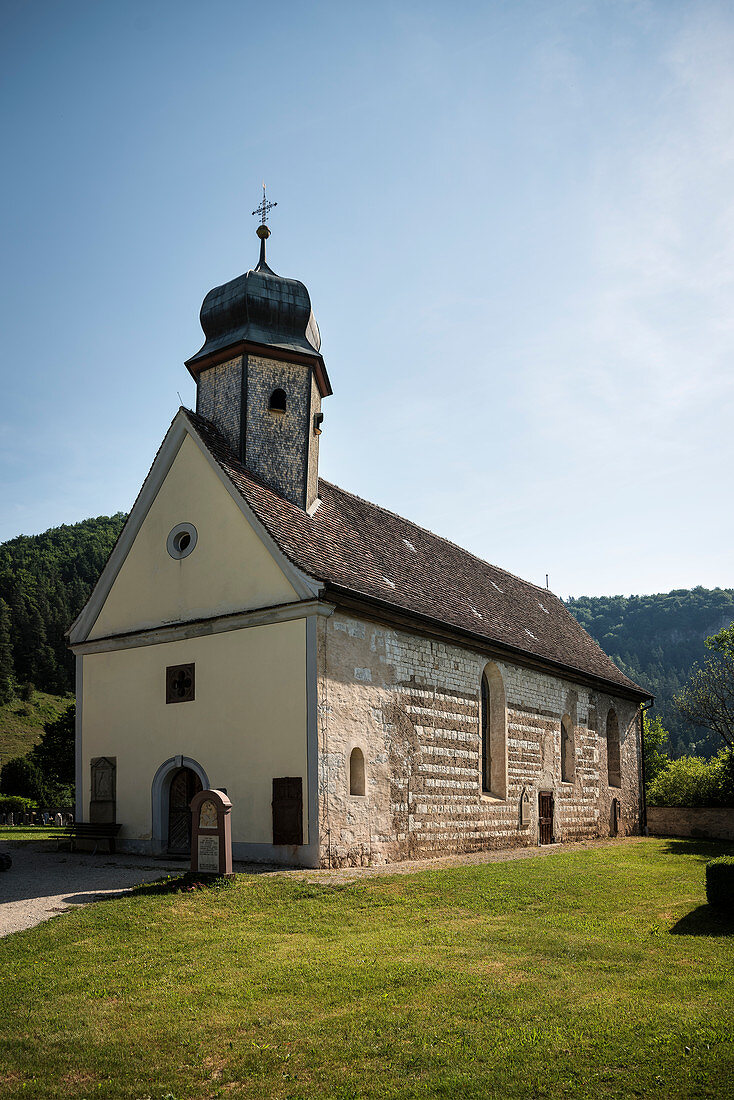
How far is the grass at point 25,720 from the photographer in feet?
248

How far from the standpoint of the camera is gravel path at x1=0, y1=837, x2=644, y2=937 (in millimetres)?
12250

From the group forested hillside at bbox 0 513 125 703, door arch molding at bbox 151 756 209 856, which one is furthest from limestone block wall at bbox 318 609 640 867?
forested hillside at bbox 0 513 125 703

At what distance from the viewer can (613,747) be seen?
104 feet

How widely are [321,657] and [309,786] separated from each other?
2.39 metres

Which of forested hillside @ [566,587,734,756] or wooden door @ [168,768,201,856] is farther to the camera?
forested hillside @ [566,587,734,756]

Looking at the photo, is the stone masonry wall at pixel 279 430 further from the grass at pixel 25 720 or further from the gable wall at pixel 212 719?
the grass at pixel 25 720

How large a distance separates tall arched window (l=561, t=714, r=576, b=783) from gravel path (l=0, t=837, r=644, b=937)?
724cm

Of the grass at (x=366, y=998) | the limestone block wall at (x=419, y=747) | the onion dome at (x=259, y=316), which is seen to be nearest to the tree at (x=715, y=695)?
the limestone block wall at (x=419, y=747)

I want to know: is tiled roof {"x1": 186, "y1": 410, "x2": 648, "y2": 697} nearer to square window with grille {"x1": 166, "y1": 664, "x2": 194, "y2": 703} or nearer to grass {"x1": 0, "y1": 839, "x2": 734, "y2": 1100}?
square window with grille {"x1": 166, "y1": 664, "x2": 194, "y2": 703}

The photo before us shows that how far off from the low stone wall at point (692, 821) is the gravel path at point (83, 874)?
12747mm

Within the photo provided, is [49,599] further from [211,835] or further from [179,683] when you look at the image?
[211,835]

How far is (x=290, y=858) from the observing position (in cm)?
1636

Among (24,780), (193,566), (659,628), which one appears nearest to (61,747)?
(24,780)

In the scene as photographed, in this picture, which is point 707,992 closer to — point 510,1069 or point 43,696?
point 510,1069
